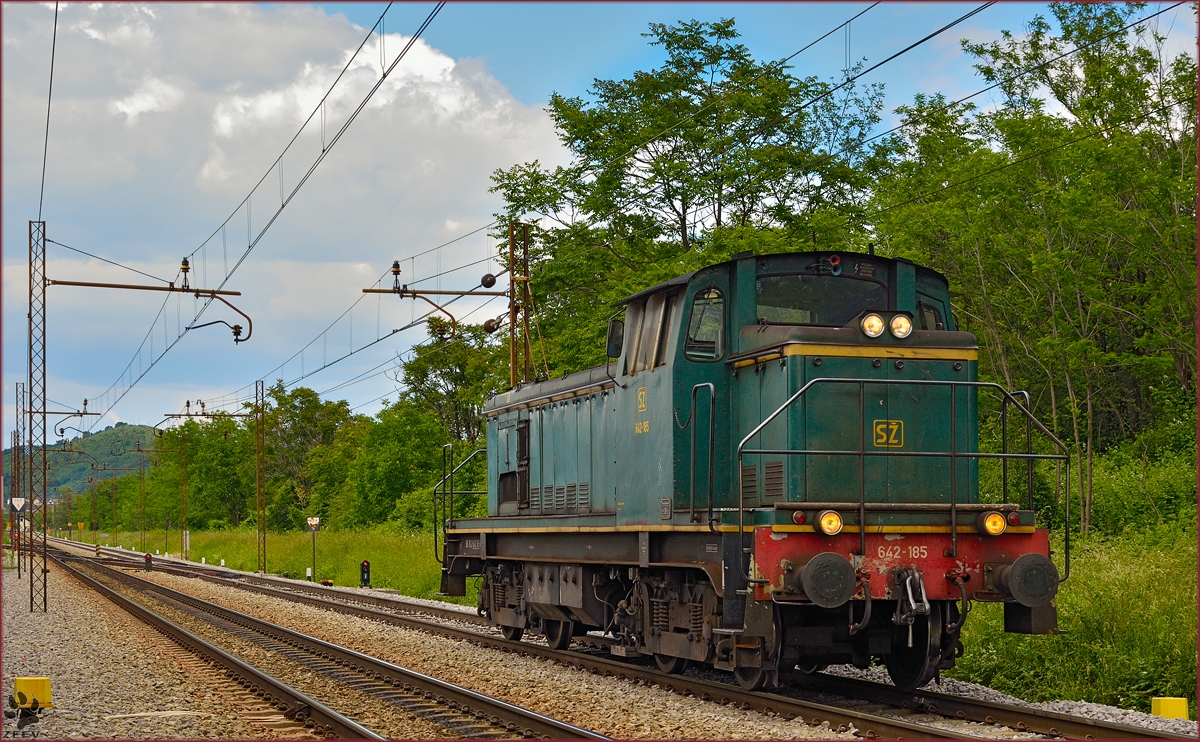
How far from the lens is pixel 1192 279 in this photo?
2089 centimetres

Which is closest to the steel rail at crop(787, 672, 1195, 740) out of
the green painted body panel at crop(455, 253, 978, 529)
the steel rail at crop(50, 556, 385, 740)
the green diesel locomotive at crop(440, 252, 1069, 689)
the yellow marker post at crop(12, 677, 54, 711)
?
the green diesel locomotive at crop(440, 252, 1069, 689)

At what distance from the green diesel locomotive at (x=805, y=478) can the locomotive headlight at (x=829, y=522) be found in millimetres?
19

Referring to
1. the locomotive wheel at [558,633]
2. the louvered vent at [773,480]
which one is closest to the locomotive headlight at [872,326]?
the louvered vent at [773,480]

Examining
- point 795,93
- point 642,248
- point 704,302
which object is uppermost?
point 795,93

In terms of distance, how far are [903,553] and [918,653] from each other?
1.32 m

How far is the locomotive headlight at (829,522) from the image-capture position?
8.93 meters

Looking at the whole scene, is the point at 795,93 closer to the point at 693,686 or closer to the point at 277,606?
the point at 277,606

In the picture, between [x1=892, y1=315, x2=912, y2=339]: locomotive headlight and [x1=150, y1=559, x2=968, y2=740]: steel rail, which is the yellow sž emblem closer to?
[x1=892, y1=315, x2=912, y2=339]: locomotive headlight

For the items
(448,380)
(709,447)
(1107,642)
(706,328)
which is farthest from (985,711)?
(448,380)

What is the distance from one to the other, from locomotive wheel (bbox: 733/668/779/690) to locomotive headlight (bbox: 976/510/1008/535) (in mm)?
2123

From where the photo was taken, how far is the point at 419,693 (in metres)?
11.1

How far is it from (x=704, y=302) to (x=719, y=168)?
18104mm

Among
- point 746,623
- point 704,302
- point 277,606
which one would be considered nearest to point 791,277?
point 704,302

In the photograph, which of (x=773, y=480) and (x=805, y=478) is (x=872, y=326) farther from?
(x=773, y=480)
